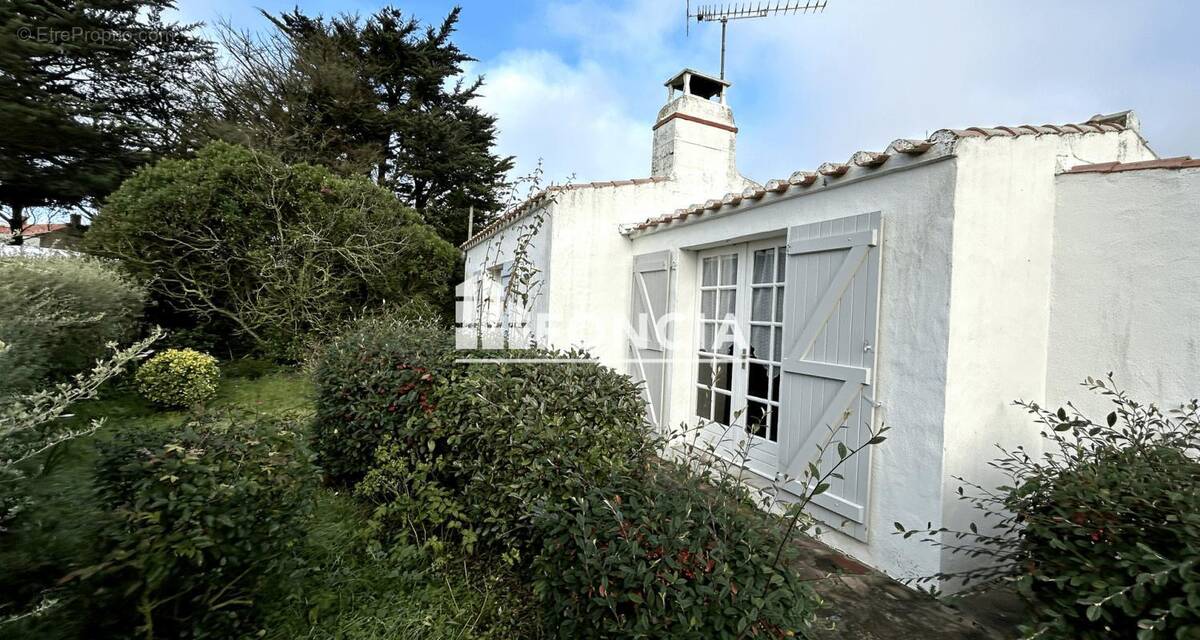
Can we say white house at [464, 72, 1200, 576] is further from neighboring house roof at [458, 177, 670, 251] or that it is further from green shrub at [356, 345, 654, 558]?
neighboring house roof at [458, 177, 670, 251]

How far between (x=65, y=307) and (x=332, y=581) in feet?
17.4

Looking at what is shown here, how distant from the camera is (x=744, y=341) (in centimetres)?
484

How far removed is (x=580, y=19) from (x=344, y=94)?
11.6 metres

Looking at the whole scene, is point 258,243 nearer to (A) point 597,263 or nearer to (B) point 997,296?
(A) point 597,263

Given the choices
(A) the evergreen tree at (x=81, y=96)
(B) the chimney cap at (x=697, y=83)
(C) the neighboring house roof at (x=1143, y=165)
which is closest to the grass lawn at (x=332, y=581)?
(C) the neighboring house roof at (x=1143, y=165)

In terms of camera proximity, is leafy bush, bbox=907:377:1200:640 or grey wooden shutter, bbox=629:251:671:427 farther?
grey wooden shutter, bbox=629:251:671:427

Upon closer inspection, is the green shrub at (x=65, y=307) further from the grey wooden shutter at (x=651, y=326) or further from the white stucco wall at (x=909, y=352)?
the white stucco wall at (x=909, y=352)

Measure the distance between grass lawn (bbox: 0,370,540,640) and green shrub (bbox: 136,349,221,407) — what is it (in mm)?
4540

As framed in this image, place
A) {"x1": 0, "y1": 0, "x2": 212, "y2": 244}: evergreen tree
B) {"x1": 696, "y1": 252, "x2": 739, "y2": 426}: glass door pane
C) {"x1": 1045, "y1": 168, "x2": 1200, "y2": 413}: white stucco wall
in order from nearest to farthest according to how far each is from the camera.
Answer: {"x1": 1045, "y1": 168, "x2": 1200, "y2": 413}: white stucco wall < {"x1": 696, "y1": 252, "x2": 739, "y2": 426}: glass door pane < {"x1": 0, "y1": 0, "x2": 212, "y2": 244}: evergreen tree

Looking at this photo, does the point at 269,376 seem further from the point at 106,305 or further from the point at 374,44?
the point at 374,44

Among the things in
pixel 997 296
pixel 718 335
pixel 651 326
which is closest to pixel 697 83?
pixel 651 326

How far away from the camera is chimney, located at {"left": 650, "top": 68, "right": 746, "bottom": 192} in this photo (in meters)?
6.59

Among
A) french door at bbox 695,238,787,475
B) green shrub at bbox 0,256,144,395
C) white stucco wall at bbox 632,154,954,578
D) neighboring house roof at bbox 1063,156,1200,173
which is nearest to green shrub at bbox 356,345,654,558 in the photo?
french door at bbox 695,238,787,475

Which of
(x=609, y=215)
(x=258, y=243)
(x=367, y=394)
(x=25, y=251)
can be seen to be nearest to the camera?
(x=367, y=394)
